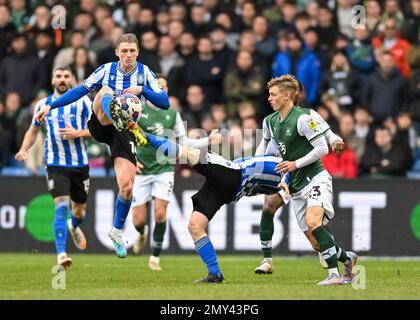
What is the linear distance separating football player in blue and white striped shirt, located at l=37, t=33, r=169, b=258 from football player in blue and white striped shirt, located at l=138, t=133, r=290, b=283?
1.95 ft

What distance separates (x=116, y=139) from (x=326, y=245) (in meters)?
3.27

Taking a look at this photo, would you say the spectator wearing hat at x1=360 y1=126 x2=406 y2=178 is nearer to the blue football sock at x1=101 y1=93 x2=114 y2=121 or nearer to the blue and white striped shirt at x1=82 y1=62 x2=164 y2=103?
the blue and white striped shirt at x1=82 y1=62 x2=164 y2=103

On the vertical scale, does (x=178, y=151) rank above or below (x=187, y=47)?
below

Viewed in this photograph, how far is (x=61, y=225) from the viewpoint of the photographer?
14.7 meters

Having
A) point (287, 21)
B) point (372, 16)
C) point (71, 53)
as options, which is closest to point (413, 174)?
point (372, 16)

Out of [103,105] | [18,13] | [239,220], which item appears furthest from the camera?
[18,13]

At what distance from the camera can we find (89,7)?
23.2 m

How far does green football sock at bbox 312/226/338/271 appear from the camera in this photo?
485 inches

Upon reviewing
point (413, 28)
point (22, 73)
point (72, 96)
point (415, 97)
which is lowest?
point (72, 96)

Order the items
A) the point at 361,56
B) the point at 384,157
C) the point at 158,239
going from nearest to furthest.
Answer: the point at 158,239
the point at 384,157
the point at 361,56

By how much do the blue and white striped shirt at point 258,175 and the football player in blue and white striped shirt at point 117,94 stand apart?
1.30 metres

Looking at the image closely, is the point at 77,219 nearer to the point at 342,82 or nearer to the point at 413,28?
the point at 342,82

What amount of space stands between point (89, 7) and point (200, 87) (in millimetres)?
3251

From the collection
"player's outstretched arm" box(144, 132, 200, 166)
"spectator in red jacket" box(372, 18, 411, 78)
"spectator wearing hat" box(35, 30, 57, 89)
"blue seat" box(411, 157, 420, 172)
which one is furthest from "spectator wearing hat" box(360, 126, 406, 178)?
"player's outstretched arm" box(144, 132, 200, 166)
